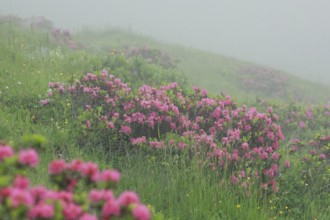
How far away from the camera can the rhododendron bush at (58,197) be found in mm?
1754

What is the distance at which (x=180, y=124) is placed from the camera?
22.5ft

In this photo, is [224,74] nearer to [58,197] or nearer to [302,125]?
[302,125]

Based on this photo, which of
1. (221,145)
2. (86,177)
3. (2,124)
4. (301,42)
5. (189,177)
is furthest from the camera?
(301,42)

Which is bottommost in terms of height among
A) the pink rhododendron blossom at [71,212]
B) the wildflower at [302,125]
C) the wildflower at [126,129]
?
the wildflower at [302,125]

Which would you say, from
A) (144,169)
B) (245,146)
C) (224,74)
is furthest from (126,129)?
(224,74)

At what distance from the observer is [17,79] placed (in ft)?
24.9

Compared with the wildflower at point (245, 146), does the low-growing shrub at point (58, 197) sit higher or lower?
higher

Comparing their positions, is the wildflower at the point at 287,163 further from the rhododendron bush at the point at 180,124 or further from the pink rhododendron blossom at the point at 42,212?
the pink rhododendron blossom at the point at 42,212

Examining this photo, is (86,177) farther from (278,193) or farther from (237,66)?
(237,66)

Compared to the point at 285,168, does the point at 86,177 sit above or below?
above

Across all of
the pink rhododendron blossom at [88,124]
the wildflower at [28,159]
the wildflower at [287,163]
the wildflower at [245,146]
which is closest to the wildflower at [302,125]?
the wildflower at [287,163]

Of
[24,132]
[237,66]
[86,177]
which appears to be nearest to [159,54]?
[237,66]

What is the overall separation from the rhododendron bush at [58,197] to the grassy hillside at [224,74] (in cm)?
1568

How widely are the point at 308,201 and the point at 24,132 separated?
4.00 meters
